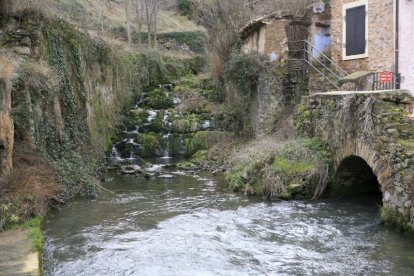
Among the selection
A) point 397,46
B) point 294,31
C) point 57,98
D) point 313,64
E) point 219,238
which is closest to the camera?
point 219,238

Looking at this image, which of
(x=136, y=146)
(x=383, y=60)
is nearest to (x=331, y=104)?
(x=383, y=60)

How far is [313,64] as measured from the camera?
56.0 ft

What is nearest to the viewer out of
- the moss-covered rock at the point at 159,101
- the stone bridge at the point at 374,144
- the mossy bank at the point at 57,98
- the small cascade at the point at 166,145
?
the stone bridge at the point at 374,144

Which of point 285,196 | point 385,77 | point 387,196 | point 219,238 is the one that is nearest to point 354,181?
point 285,196

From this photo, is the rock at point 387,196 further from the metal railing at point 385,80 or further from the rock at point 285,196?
the metal railing at point 385,80

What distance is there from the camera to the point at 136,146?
19.2 metres

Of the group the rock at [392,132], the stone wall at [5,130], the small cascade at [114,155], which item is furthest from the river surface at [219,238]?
the small cascade at [114,155]

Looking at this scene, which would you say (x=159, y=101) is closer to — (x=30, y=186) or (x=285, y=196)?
(x=285, y=196)

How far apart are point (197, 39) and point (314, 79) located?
16.9 meters

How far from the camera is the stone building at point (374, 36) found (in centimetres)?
1345

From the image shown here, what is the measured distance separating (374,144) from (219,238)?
370 centimetres

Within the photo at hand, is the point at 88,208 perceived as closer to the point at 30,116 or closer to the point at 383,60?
the point at 30,116

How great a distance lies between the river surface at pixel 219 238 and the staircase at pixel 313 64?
5.97 metres

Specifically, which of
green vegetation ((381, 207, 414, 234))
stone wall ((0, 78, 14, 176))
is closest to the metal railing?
green vegetation ((381, 207, 414, 234))
